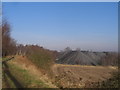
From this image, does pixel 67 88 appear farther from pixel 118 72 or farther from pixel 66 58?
pixel 66 58

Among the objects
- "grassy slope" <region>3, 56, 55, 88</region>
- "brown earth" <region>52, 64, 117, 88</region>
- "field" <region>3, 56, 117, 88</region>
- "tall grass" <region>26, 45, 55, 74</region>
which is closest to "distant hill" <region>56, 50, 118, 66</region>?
"brown earth" <region>52, 64, 117, 88</region>

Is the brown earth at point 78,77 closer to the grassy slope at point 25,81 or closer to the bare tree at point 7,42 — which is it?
the grassy slope at point 25,81

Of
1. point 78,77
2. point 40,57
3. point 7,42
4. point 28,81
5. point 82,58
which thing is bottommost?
point 78,77

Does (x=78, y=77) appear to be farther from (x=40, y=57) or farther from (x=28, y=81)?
(x=28, y=81)

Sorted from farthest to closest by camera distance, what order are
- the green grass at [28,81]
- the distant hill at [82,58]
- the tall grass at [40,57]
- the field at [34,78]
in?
the distant hill at [82,58], the tall grass at [40,57], the field at [34,78], the green grass at [28,81]

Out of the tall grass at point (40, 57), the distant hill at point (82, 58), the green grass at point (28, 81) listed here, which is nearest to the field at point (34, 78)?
the green grass at point (28, 81)

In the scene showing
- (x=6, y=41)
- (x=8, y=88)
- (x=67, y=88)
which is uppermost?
(x=6, y=41)

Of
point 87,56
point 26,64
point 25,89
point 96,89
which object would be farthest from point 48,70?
point 87,56

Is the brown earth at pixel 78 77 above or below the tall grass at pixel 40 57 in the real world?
below

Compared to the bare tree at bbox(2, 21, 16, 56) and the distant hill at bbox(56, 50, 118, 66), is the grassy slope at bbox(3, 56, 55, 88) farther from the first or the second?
the distant hill at bbox(56, 50, 118, 66)

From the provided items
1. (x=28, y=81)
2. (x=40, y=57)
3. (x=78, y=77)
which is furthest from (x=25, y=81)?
(x=78, y=77)

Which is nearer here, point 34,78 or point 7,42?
point 34,78

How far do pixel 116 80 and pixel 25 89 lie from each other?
2.76m

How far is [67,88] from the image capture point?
38.4 feet
